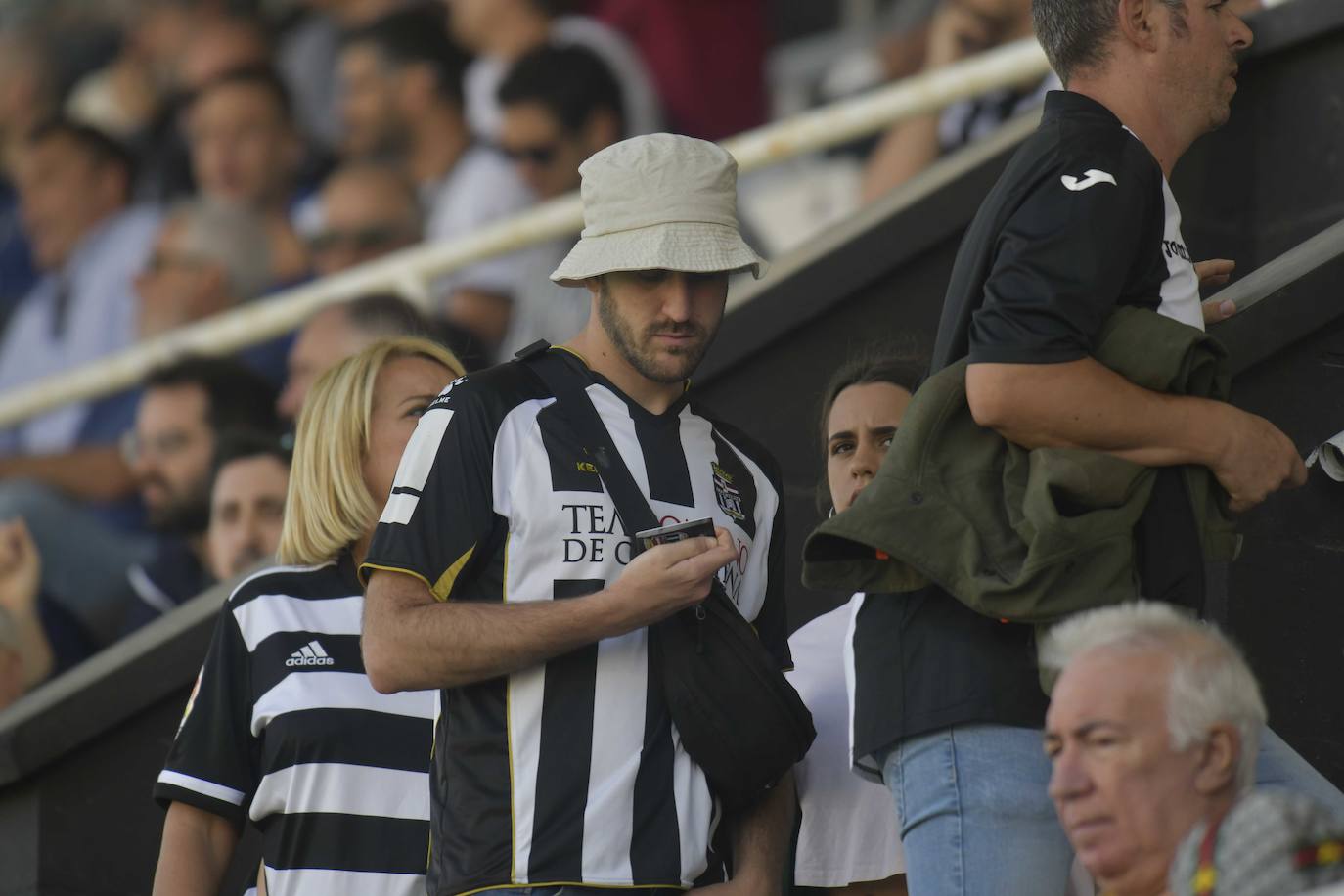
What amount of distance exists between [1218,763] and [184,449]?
18.4ft

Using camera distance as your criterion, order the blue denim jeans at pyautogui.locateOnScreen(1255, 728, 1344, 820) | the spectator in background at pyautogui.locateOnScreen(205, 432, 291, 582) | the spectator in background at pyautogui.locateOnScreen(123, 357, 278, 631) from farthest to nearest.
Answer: the spectator in background at pyautogui.locateOnScreen(123, 357, 278, 631) < the spectator in background at pyautogui.locateOnScreen(205, 432, 291, 582) < the blue denim jeans at pyautogui.locateOnScreen(1255, 728, 1344, 820)

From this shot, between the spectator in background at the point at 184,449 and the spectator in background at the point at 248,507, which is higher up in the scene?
the spectator in background at the point at 184,449

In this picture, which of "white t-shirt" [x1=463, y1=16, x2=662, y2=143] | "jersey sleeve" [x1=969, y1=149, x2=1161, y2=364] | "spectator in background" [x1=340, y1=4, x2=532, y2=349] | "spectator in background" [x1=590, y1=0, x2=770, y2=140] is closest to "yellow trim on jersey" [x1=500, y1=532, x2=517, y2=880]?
"jersey sleeve" [x1=969, y1=149, x2=1161, y2=364]

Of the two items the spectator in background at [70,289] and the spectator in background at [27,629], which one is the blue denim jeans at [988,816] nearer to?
the spectator in background at [27,629]

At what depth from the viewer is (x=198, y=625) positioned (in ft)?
18.4

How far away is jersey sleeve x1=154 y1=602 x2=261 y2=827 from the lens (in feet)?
13.5

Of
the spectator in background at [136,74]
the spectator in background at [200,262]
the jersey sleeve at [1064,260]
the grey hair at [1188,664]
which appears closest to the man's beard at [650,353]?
the jersey sleeve at [1064,260]

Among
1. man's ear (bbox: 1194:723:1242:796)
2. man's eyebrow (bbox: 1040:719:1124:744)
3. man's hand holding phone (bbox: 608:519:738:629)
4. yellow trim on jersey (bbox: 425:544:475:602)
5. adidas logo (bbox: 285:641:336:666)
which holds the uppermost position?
adidas logo (bbox: 285:641:336:666)

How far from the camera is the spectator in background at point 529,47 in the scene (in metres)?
9.45

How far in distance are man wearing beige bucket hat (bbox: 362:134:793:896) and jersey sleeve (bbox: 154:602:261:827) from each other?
636 mm

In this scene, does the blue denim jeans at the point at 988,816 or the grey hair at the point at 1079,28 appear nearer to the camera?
the blue denim jeans at the point at 988,816

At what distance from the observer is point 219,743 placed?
4.14 m

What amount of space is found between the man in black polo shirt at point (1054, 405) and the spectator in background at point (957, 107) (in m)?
3.51

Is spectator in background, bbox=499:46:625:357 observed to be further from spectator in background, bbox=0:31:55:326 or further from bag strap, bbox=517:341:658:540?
bag strap, bbox=517:341:658:540
